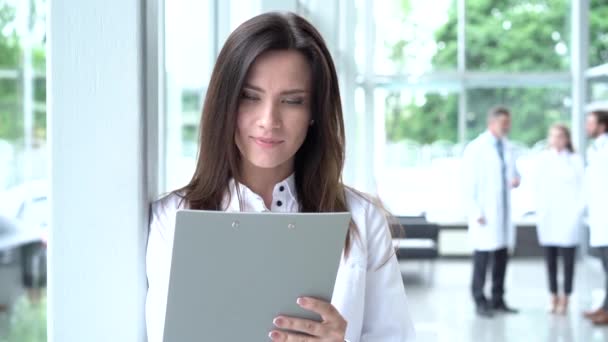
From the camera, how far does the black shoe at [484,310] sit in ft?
21.6

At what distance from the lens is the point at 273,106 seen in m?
A: 1.42

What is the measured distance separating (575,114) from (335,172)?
1047cm

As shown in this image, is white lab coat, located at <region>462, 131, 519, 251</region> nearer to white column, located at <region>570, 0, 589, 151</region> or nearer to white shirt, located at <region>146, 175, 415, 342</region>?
white column, located at <region>570, 0, 589, 151</region>

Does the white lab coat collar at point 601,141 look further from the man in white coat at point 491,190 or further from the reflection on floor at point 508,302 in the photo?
the reflection on floor at point 508,302

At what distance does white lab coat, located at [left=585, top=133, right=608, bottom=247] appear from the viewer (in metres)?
6.17

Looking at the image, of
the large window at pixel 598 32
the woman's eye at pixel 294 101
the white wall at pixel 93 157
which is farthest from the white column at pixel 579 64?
the white wall at pixel 93 157

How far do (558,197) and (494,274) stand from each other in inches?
39.3

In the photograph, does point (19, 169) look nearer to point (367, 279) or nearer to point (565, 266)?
point (367, 279)

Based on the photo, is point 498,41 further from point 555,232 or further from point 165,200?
point 165,200

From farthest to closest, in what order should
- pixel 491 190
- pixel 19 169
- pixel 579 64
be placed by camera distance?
pixel 579 64 → pixel 491 190 → pixel 19 169

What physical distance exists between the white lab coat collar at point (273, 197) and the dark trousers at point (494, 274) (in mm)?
5460

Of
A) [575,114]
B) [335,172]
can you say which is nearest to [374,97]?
[575,114]

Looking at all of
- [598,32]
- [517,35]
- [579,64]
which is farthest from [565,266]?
[517,35]

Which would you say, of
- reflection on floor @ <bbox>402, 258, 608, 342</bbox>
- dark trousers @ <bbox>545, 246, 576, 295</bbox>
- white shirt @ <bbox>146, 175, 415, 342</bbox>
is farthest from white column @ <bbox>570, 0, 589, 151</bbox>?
white shirt @ <bbox>146, 175, 415, 342</bbox>
